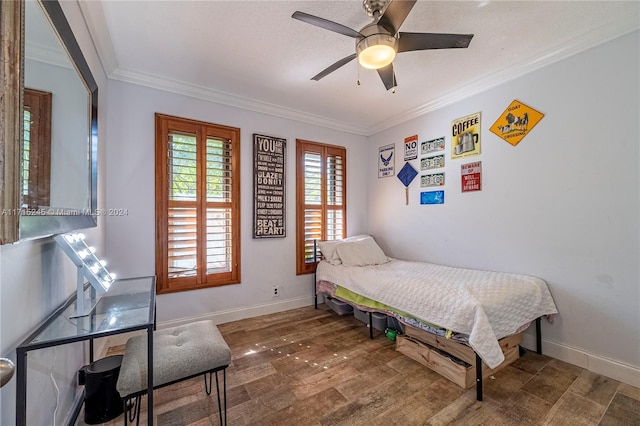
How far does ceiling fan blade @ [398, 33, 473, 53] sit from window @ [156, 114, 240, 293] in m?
2.04

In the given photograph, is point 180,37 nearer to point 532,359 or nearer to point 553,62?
point 553,62

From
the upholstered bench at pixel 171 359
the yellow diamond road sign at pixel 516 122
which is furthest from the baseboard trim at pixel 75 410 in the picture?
the yellow diamond road sign at pixel 516 122

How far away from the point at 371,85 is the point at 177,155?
2158 mm

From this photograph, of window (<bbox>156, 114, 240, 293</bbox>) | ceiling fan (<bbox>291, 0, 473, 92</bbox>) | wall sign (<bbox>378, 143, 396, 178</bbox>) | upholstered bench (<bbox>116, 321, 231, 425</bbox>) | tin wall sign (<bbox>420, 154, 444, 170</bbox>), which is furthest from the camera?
wall sign (<bbox>378, 143, 396, 178</bbox>)

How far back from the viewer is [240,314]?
3127 mm

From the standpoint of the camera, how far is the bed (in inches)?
71.7

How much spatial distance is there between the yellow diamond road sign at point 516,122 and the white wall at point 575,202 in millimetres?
54

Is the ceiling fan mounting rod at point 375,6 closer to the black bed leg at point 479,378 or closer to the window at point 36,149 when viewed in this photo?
the window at point 36,149

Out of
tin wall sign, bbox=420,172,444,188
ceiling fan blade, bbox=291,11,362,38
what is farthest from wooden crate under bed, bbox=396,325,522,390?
ceiling fan blade, bbox=291,11,362,38

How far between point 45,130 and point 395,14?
5.96 ft

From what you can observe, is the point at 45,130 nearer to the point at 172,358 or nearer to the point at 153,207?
the point at 172,358

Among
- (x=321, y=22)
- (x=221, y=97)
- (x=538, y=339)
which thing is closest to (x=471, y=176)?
(x=538, y=339)

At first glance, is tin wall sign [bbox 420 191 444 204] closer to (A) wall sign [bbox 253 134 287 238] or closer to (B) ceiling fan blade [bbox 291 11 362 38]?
(A) wall sign [bbox 253 134 287 238]

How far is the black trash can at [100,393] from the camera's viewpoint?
5.06 ft
